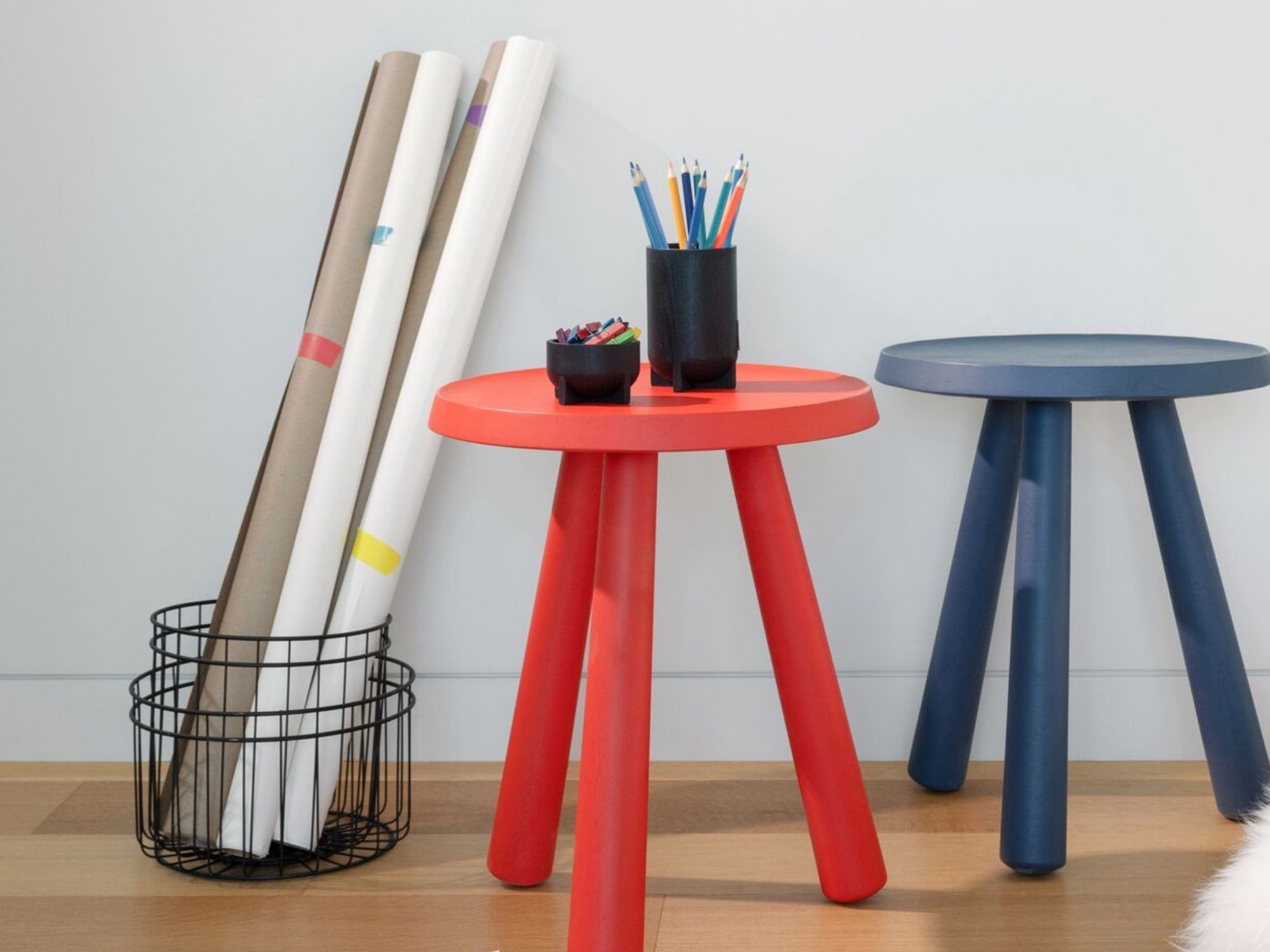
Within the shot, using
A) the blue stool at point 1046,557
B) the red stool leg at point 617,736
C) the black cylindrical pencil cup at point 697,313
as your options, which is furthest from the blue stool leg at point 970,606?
the red stool leg at point 617,736

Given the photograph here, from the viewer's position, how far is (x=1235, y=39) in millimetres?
1491

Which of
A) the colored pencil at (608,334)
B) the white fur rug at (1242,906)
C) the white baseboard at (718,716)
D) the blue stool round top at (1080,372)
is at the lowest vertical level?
the white baseboard at (718,716)

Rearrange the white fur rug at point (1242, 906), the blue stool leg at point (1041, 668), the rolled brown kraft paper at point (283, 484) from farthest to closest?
the rolled brown kraft paper at point (283, 484)
the blue stool leg at point (1041, 668)
the white fur rug at point (1242, 906)

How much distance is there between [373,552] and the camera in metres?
1.42

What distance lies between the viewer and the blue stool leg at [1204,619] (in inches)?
54.4

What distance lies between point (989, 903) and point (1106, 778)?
36cm

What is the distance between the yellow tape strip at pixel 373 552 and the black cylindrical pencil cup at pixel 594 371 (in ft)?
1.16

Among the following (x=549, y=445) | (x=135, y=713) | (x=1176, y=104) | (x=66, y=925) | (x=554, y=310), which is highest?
(x=1176, y=104)

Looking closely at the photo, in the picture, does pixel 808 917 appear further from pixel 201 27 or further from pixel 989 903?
pixel 201 27

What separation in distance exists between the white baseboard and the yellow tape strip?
0.74ft

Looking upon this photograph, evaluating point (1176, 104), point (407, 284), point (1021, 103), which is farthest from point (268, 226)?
point (1176, 104)

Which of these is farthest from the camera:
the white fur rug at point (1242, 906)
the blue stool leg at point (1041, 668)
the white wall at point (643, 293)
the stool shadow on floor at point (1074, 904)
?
the white wall at point (643, 293)

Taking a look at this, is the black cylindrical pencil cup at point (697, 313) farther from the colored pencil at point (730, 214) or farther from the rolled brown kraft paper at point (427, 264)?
the rolled brown kraft paper at point (427, 264)

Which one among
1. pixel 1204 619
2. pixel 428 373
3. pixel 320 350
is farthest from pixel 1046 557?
pixel 320 350
